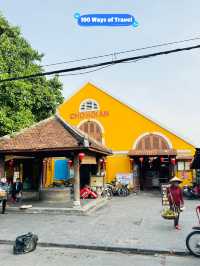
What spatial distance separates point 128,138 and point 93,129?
3345mm

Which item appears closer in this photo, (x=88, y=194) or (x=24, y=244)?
(x=24, y=244)

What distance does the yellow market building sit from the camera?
2531 cm

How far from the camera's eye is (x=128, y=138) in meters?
26.8

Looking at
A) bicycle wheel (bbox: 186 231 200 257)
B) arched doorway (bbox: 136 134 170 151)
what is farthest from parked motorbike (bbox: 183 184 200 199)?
bicycle wheel (bbox: 186 231 200 257)

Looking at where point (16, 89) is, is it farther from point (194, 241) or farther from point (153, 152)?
point (153, 152)

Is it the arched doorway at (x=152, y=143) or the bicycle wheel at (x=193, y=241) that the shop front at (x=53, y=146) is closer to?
the bicycle wheel at (x=193, y=241)

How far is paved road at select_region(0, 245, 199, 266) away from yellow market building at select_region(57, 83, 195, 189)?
16826 mm

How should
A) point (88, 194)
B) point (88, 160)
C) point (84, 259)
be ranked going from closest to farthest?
1. point (84, 259)
2. point (88, 160)
3. point (88, 194)

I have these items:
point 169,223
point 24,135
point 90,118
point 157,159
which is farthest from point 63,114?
point 169,223

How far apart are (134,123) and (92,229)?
17.1 m

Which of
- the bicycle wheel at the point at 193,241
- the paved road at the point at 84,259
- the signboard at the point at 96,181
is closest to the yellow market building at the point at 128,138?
the signboard at the point at 96,181

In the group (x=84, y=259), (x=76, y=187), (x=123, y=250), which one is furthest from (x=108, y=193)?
(x=84, y=259)

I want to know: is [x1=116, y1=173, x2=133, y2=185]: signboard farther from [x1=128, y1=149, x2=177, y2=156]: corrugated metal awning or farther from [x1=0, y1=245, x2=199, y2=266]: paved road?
[x1=0, y1=245, x2=199, y2=266]: paved road

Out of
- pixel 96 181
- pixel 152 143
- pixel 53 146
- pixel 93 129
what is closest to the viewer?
pixel 53 146
